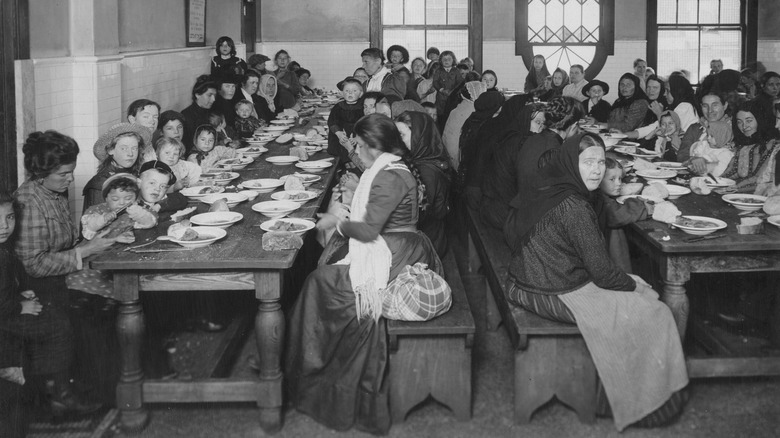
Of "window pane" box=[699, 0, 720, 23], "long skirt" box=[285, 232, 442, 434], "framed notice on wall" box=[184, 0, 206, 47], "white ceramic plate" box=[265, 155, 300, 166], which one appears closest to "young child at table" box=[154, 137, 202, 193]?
"white ceramic plate" box=[265, 155, 300, 166]

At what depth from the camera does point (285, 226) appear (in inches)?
161

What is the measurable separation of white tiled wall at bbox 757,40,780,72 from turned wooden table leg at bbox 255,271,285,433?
40.0ft

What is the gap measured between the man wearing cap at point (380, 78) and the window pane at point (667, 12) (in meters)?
7.99

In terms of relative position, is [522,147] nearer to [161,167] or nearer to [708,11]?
[161,167]

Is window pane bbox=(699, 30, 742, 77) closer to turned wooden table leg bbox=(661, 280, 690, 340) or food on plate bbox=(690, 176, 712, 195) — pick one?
food on plate bbox=(690, 176, 712, 195)

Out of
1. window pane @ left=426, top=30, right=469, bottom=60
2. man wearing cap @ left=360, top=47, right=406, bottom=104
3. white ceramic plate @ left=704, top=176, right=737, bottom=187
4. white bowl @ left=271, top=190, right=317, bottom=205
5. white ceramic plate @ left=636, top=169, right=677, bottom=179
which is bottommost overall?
white bowl @ left=271, top=190, right=317, bottom=205

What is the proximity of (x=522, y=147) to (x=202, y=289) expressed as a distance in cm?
227

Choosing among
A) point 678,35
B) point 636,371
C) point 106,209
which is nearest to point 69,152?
point 106,209

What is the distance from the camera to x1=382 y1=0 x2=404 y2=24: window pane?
1529 centimetres

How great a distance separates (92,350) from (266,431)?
3.55ft

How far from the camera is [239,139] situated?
26.4ft

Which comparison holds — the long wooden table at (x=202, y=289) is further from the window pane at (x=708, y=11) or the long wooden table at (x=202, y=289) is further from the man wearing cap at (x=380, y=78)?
the window pane at (x=708, y=11)

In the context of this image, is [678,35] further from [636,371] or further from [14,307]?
[14,307]

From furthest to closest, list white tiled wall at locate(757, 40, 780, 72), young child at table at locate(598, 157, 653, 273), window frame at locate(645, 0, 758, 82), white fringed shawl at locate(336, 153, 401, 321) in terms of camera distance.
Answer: window frame at locate(645, 0, 758, 82) < white tiled wall at locate(757, 40, 780, 72) < young child at table at locate(598, 157, 653, 273) < white fringed shawl at locate(336, 153, 401, 321)
